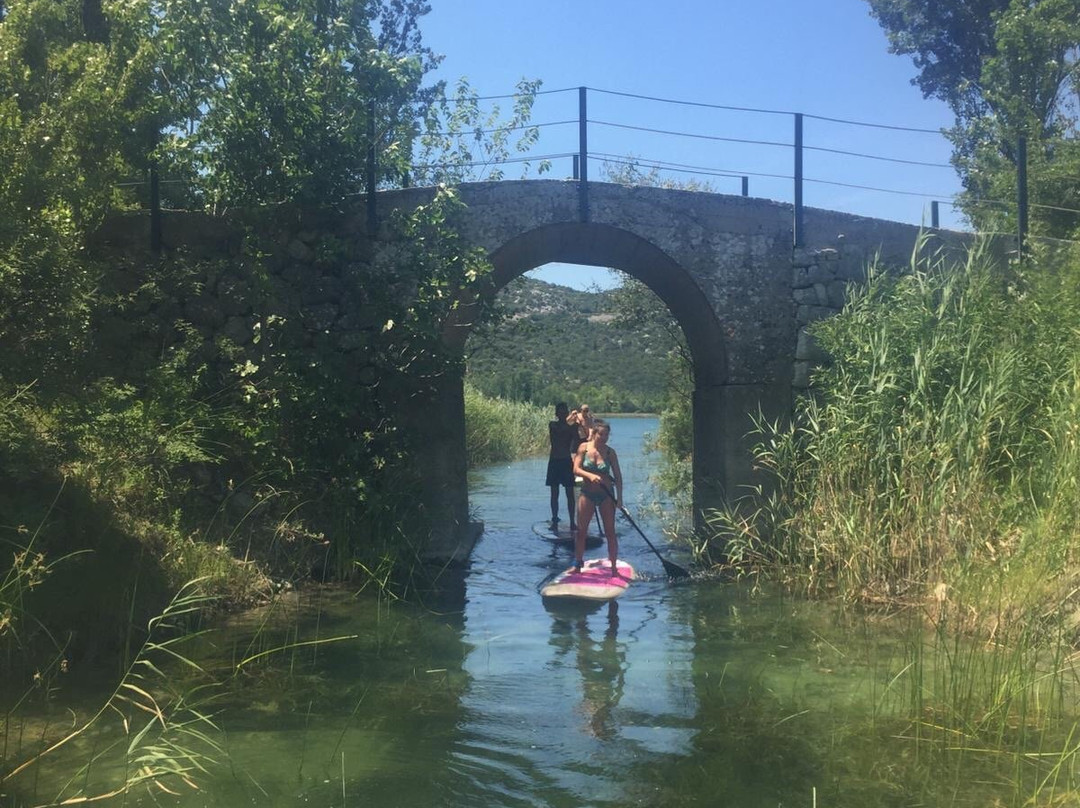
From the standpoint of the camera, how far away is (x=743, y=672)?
18.7 feet

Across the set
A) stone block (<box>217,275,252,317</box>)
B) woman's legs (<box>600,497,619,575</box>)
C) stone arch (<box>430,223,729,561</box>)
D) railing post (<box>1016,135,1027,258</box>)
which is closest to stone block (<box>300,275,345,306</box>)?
stone block (<box>217,275,252,317</box>)

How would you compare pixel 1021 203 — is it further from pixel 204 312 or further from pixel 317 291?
pixel 204 312

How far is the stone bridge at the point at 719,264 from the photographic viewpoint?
8.88 meters

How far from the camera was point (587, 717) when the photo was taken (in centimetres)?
496

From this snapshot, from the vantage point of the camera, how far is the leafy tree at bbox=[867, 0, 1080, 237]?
13.9 meters

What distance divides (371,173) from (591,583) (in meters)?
4.34

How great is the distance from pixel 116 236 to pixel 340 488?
3.38 meters

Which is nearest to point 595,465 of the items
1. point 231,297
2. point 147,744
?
point 231,297

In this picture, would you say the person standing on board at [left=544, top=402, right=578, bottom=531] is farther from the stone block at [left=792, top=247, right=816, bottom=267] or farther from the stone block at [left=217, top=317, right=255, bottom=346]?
the stone block at [left=217, top=317, right=255, bottom=346]

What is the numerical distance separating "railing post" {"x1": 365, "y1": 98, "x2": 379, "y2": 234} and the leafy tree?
782cm

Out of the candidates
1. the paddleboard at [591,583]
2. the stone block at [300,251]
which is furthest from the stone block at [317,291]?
the paddleboard at [591,583]

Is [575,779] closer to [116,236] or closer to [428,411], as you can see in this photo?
[428,411]

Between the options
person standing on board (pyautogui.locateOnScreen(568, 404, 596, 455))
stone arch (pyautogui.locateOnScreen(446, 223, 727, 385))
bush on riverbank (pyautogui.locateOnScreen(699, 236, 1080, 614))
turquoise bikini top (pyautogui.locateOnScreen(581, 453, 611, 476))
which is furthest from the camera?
person standing on board (pyautogui.locateOnScreen(568, 404, 596, 455))

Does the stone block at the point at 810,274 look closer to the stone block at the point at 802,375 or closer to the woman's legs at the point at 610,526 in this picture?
the stone block at the point at 802,375
